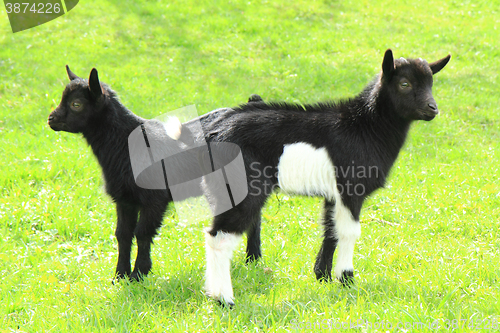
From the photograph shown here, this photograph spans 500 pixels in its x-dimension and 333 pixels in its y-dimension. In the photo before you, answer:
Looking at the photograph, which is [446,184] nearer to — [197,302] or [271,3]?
[197,302]

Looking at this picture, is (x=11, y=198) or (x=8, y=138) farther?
(x=8, y=138)

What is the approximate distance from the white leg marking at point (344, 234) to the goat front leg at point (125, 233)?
183 cm

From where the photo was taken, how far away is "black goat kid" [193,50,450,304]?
3.77m

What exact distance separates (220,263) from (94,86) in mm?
1803

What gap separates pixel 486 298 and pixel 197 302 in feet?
7.78

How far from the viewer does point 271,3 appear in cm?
1359

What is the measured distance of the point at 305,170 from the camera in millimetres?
3836

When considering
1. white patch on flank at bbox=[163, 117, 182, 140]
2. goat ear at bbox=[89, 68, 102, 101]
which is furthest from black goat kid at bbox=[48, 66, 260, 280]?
white patch on flank at bbox=[163, 117, 182, 140]

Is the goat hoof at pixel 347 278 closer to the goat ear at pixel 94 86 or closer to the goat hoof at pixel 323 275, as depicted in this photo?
the goat hoof at pixel 323 275

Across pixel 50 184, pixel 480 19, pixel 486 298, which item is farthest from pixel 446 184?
pixel 480 19

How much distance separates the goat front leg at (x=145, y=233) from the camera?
13.1 feet

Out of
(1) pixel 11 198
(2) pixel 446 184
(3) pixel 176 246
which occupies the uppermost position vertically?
(1) pixel 11 198

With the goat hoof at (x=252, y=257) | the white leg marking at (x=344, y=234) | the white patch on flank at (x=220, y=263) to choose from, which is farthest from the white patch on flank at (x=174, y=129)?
the white leg marking at (x=344, y=234)

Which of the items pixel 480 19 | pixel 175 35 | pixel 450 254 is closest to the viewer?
pixel 450 254
